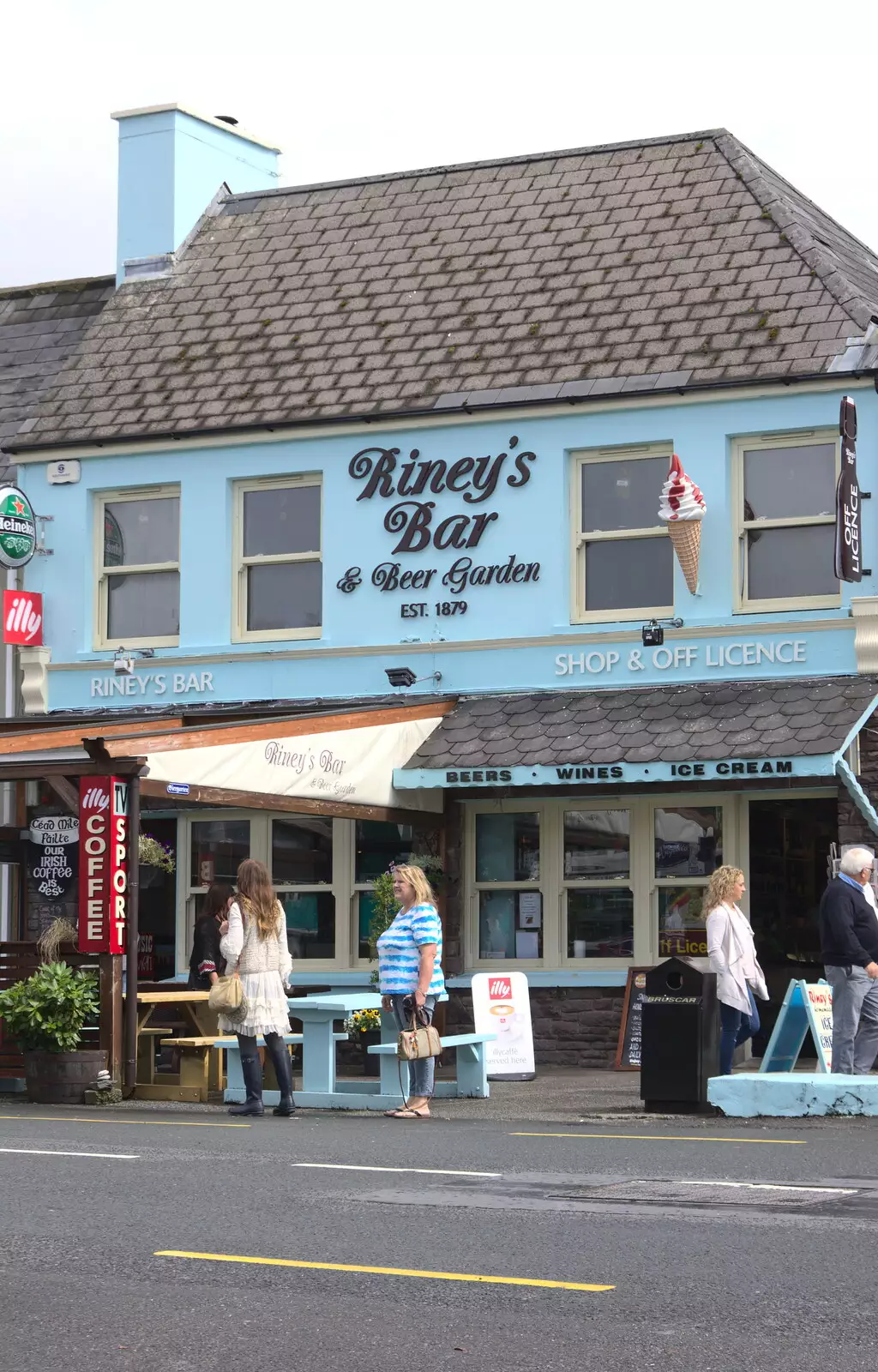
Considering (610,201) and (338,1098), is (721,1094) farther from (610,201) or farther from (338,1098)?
(610,201)

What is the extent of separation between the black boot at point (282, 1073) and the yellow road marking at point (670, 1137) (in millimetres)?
2132

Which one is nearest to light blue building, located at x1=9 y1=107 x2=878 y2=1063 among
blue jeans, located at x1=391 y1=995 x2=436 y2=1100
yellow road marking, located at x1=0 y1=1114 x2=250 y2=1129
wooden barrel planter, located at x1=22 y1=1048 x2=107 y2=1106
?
wooden barrel planter, located at x1=22 y1=1048 x2=107 y2=1106

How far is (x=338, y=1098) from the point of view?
14.8 meters

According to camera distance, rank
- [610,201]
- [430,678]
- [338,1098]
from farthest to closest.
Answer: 1. [610,201]
2. [430,678]
3. [338,1098]

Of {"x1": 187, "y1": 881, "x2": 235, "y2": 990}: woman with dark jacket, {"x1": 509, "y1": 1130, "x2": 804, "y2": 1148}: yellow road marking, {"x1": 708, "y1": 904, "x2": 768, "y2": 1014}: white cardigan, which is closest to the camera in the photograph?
{"x1": 509, "y1": 1130, "x2": 804, "y2": 1148}: yellow road marking

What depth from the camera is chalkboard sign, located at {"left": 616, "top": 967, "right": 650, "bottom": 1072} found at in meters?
17.8

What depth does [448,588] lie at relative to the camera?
773 inches

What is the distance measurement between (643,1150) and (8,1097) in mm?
6533

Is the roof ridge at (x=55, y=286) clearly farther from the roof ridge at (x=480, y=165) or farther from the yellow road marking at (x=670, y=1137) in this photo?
the yellow road marking at (x=670, y=1137)

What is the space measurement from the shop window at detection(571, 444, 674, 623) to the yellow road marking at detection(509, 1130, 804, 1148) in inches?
290

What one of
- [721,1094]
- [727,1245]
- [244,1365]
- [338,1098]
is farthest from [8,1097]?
[244,1365]

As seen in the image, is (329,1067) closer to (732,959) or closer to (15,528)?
(732,959)

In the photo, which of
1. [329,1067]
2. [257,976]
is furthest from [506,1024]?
[257,976]

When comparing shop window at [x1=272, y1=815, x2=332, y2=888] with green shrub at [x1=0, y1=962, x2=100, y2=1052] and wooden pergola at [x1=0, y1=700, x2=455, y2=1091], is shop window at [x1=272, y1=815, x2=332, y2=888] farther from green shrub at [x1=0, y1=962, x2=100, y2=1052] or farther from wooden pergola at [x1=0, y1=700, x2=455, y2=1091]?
green shrub at [x1=0, y1=962, x2=100, y2=1052]
